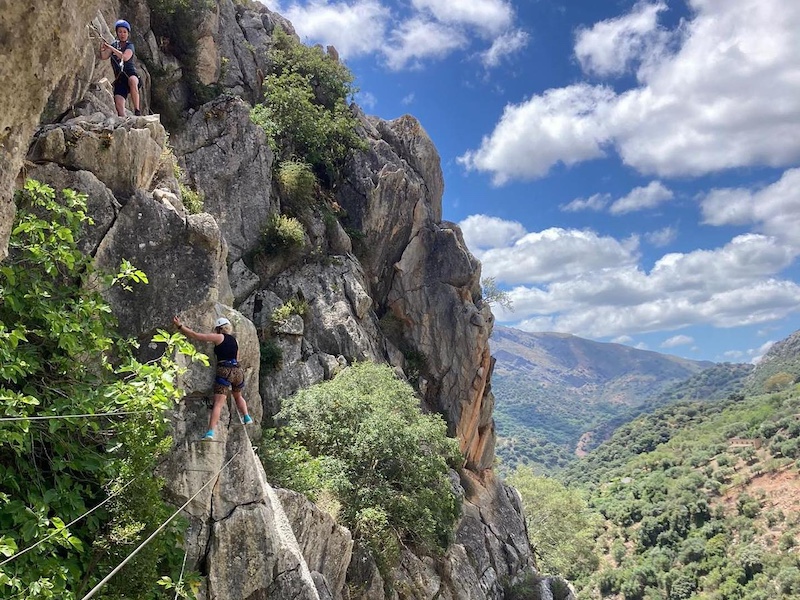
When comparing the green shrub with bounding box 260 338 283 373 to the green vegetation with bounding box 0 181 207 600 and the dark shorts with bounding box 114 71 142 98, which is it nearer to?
the dark shorts with bounding box 114 71 142 98

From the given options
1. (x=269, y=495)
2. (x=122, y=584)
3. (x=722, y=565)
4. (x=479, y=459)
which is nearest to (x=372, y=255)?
(x=479, y=459)

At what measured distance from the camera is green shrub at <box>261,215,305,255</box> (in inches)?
981

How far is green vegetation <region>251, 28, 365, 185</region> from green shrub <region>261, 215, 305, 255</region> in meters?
5.29

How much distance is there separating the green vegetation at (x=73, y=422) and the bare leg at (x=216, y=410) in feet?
4.36

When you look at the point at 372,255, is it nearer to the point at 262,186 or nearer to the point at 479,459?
the point at 262,186

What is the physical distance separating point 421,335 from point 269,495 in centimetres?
2314

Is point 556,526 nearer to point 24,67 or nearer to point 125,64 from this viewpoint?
point 125,64

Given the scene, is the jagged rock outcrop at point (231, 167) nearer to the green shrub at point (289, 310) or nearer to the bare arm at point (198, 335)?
the green shrub at point (289, 310)

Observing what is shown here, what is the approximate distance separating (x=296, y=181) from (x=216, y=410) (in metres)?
19.3

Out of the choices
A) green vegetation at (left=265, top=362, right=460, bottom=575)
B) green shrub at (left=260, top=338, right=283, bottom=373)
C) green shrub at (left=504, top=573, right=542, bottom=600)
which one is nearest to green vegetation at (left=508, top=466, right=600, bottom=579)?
green shrub at (left=504, top=573, right=542, bottom=600)

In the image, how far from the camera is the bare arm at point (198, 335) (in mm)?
9555

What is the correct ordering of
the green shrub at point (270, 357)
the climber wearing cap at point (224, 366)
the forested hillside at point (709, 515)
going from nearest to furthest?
the climber wearing cap at point (224, 366)
the green shrub at point (270, 357)
the forested hillside at point (709, 515)

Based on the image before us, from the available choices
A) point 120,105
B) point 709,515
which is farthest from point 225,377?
point 709,515

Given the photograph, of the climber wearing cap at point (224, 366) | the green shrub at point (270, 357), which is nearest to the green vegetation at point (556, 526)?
the green shrub at point (270, 357)
